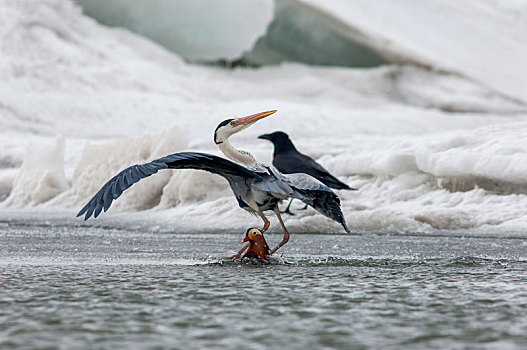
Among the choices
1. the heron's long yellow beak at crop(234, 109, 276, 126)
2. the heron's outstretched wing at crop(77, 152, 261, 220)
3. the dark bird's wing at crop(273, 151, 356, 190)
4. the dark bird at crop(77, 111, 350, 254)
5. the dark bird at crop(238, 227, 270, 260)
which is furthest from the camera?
the dark bird's wing at crop(273, 151, 356, 190)

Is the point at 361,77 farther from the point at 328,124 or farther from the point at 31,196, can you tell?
the point at 31,196

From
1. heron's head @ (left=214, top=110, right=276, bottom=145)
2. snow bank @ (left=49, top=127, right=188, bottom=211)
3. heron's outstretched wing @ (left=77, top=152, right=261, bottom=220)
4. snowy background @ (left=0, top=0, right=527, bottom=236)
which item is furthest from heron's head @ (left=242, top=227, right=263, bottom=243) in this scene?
snowy background @ (left=0, top=0, right=527, bottom=236)

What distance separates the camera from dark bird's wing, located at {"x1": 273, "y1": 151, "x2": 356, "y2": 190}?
30.7 ft

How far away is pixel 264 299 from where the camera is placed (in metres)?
3.94

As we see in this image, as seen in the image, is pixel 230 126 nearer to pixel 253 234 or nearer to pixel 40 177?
pixel 253 234

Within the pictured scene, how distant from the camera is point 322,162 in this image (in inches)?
520

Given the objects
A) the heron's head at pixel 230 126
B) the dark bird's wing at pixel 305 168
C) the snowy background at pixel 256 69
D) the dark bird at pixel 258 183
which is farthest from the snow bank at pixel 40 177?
the dark bird at pixel 258 183

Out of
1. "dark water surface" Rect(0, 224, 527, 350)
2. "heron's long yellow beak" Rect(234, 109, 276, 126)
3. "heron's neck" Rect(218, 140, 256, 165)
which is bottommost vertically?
"dark water surface" Rect(0, 224, 527, 350)

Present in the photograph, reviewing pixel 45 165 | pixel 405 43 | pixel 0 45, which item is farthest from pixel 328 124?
pixel 0 45

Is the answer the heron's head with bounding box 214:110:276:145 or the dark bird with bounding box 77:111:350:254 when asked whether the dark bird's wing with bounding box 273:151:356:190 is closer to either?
the heron's head with bounding box 214:110:276:145

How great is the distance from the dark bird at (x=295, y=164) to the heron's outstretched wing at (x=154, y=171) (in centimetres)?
380

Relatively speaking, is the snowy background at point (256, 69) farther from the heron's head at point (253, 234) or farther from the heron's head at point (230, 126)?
the heron's head at point (253, 234)

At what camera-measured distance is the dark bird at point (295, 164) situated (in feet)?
30.8

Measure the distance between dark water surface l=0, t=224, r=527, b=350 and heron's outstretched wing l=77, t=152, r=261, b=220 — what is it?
0.47 meters
